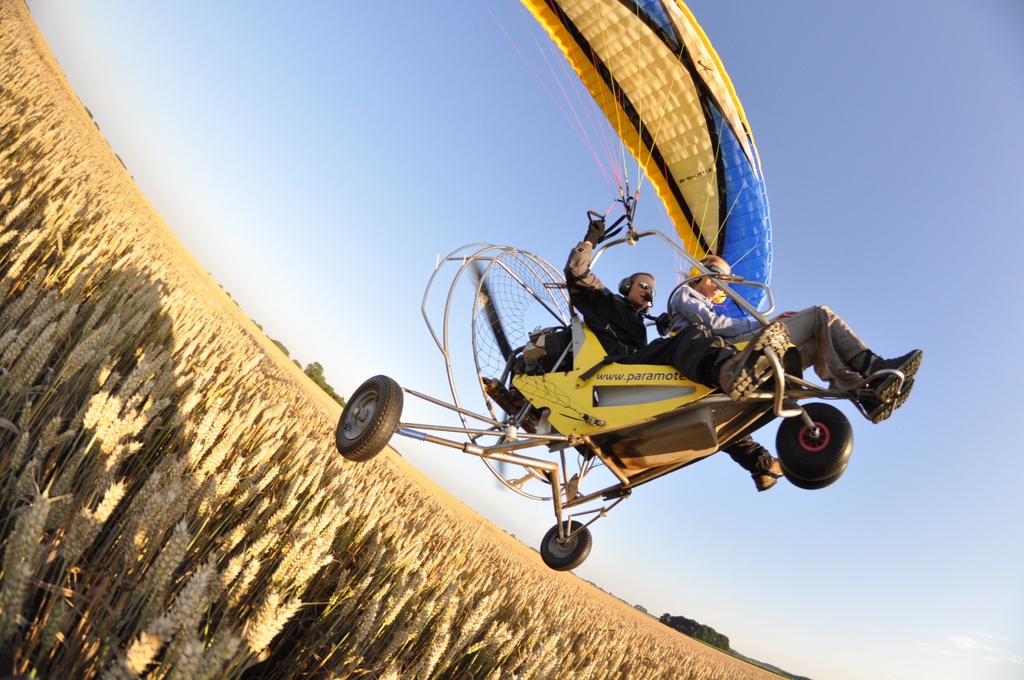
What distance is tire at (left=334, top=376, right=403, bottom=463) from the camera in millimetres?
4746

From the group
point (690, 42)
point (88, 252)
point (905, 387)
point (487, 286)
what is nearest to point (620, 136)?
point (690, 42)

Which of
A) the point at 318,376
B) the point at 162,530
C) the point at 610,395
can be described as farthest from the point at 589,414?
the point at 318,376

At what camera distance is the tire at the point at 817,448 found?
387cm

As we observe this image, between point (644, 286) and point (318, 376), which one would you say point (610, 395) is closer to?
point (644, 286)

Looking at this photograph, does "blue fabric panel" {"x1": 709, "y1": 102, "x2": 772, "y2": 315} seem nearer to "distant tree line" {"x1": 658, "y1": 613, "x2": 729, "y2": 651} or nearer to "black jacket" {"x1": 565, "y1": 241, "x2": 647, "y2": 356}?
"black jacket" {"x1": 565, "y1": 241, "x2": 647, "y2": 356}

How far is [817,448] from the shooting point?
3941mm

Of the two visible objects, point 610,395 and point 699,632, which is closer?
point 610,395

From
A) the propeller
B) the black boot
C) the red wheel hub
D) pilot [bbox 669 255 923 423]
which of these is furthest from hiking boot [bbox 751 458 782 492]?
the propeller

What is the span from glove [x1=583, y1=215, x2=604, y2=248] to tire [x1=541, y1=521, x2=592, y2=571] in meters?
3.07

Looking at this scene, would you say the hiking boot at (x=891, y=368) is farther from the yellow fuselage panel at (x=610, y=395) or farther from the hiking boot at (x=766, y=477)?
the hiking boot at (x=766, y=477)

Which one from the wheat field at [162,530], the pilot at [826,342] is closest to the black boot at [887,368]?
the pilot at [826,342]

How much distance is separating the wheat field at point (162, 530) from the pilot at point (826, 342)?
8.44 feet

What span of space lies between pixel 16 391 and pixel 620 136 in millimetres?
8208

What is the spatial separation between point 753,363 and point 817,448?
0.83 metres
